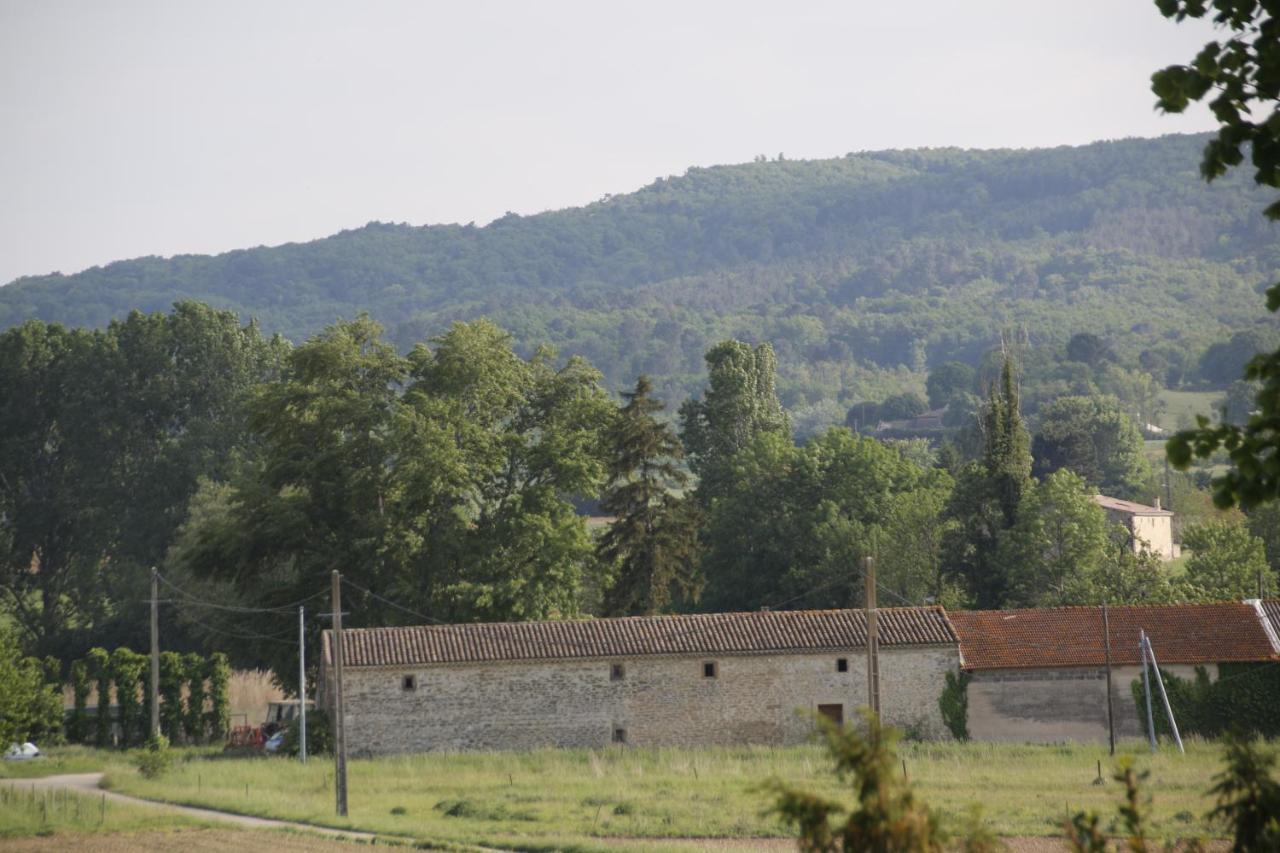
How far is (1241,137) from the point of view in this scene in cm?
921

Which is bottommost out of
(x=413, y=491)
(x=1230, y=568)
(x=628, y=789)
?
(x=628, y=789)

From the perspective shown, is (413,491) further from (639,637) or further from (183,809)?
(183,809)

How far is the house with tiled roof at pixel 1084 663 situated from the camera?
140 feet

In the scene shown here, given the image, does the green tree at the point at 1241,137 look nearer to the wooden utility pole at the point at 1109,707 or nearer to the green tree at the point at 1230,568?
the wooden utility pole at the point at 1109,707

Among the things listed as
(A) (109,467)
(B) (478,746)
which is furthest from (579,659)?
(A) (109,467)

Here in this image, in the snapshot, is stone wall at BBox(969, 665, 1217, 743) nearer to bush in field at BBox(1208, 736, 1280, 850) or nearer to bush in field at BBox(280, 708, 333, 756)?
bush in field at BBox(280, 708, 333, 756)

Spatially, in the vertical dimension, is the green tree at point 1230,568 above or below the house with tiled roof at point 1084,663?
above

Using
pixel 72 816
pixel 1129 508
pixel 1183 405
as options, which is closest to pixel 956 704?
pixel 72 816

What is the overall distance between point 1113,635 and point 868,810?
3619 centimetres

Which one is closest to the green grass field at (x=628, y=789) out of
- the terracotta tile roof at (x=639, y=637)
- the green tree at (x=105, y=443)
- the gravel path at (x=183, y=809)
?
the gravel path at (x=183, y=809)

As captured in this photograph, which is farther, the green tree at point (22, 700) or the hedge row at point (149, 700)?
the hedge row at point (149, 700)

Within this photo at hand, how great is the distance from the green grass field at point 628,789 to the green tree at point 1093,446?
62.2 metres

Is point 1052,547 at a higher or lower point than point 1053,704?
higher

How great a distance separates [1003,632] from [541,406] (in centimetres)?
1951
